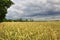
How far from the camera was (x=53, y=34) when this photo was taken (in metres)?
8.63

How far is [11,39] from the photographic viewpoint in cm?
835

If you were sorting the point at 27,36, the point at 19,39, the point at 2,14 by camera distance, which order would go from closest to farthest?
the point at 19,39
the point at 27,36
the point at 2,14

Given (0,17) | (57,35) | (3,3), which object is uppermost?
(57,35)

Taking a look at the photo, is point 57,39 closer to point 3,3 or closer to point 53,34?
point 53,34

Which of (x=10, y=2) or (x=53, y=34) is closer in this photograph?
(x=53, y=34)

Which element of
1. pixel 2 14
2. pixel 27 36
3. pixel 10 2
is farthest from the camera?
pixel 10 2

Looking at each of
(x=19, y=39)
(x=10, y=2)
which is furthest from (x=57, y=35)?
(x=10, y=2)

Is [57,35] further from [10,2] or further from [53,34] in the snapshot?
[10,2]

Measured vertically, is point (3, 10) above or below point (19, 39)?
below

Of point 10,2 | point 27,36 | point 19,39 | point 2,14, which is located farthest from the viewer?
point 10,2

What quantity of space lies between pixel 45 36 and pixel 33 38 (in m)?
0.58

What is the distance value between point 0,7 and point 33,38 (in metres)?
35.1

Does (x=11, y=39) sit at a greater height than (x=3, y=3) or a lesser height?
greater

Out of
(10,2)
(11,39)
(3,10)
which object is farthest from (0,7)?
(11,39)
